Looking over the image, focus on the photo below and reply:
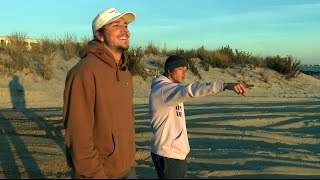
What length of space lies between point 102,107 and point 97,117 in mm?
77

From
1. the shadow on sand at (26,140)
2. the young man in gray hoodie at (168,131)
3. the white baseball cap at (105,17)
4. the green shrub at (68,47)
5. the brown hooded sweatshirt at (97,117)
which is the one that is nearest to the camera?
the brown hooded sweatshirt at (97,117)

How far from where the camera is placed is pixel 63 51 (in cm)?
2466

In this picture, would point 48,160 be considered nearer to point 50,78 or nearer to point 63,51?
point 50,78

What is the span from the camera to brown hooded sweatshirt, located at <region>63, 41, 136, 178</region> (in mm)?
3094

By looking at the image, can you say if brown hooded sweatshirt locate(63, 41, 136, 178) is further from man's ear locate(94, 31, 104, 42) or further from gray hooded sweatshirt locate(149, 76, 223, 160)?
gray hooded sweatshirt locate(149, 76, 223, 160)

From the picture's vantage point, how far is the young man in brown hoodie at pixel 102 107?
310 cm

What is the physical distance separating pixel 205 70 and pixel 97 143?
23761mm

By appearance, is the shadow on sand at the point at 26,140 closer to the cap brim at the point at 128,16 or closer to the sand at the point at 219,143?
the sand at the point at 219,143

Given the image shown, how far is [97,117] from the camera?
3209 mm

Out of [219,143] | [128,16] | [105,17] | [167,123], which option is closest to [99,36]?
[105,17]

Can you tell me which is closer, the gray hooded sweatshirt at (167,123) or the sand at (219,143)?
the gray hooded sweatshirt at (167,123)

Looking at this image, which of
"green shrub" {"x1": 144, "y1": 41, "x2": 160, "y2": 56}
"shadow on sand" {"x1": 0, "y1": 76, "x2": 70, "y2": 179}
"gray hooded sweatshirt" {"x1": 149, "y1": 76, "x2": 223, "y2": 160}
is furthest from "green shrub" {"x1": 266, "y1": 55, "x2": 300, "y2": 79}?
"gray hooded sweatshirt" {"x1": 149, "y1": 76, "x2": 223, "y2": 160}

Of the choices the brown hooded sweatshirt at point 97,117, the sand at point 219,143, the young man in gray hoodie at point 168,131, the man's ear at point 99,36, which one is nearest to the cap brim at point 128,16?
the man's ear at point 99,36

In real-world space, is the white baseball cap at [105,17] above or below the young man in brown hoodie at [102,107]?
above
